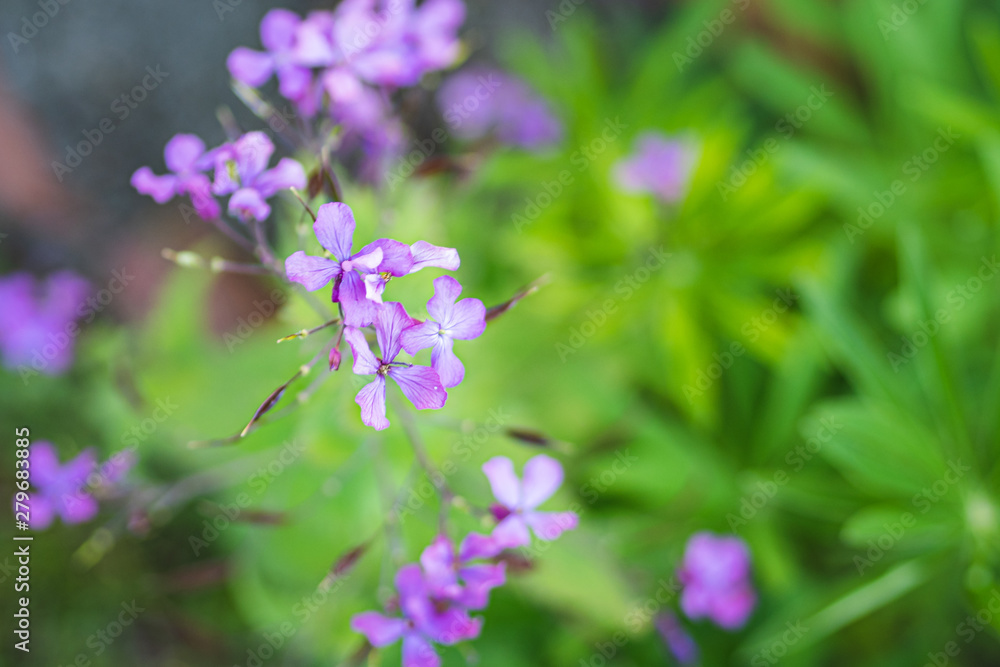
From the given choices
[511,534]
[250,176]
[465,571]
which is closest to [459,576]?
[465,571]

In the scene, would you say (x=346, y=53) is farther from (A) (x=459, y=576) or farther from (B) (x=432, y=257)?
(A) (x=459, y=576)

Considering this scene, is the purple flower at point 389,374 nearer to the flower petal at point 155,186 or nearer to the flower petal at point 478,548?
the flower petal at point 478,548

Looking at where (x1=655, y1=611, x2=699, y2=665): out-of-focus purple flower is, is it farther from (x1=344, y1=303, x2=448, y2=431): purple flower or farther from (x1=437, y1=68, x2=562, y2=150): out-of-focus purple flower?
(x1=437, y1=68, x2=562, y2=150): out-of-focus purple flower

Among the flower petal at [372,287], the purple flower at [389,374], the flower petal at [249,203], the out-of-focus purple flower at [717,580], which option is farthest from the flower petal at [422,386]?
the out-of-focus purple flower at [717,580]

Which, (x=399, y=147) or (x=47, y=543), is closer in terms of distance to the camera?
(x=399, y=147)

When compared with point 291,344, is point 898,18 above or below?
above

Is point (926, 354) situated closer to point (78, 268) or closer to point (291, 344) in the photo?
point (291, 344)

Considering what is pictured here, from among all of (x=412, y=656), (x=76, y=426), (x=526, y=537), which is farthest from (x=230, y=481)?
(x=526, y=537)
